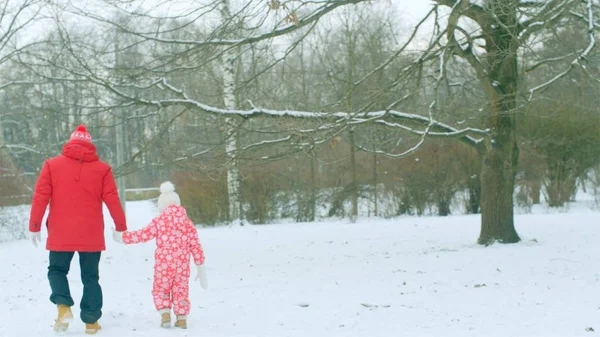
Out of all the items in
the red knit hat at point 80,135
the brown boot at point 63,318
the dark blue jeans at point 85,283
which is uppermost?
the red knit hat at point 80,135

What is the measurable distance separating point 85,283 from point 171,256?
0.71m

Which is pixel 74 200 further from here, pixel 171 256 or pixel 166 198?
pixel 171 256

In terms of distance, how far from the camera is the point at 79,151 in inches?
234

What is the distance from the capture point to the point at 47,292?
8.49 m

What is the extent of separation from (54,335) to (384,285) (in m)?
3.81

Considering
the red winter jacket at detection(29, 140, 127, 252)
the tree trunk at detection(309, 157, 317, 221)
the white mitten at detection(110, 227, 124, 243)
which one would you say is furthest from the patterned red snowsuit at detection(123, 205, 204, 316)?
the tree trunk at detection(309, 157, 317, 221)

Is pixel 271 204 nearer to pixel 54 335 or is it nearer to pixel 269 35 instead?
pixel 269 35

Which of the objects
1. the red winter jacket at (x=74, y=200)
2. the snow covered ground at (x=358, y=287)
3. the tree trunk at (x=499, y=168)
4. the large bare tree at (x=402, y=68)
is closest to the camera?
the red winter jacket at (x=74, y=200)

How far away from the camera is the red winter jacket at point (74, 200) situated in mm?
5785

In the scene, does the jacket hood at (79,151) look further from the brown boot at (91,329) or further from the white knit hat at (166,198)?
the brown boot at (91,329)

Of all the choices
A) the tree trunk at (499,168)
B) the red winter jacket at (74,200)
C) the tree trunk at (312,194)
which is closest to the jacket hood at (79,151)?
the red winter jacket at (74,200)

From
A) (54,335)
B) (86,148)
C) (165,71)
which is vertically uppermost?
(165,71)

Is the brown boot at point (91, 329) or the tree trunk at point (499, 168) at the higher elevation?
the tree trunk at point (499, 168)

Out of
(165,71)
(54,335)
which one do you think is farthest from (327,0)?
(54,335)
